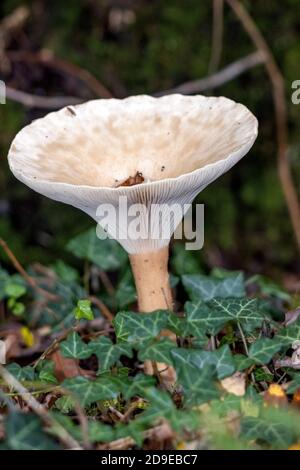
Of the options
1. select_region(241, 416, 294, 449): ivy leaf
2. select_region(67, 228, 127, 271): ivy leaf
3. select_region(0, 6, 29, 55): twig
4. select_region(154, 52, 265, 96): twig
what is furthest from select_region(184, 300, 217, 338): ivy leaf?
select_region(0, 6, 29, 55): twig

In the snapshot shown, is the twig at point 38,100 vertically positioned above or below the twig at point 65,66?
below

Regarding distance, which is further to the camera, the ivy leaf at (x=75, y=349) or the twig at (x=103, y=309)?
the twig at (x=103, y=309)

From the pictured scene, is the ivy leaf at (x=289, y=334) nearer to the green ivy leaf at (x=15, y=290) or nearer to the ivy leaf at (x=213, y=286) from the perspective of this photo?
the ivy leaf at (x=213, y=286)

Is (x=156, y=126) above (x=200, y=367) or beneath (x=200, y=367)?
above

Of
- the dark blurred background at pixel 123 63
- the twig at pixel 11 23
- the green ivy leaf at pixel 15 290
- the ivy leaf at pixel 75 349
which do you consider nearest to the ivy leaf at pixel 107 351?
the ivy leaf at pixel 75 349

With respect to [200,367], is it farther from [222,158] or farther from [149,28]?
[149,28]

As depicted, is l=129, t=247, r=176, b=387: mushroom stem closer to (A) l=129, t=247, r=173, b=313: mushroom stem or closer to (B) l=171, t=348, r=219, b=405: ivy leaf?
(A) l=129, t=247, r=173, b=313: mushroom stem

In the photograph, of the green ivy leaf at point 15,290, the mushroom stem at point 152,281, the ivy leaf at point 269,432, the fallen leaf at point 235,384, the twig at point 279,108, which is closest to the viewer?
the ivy leaf at point 269,432

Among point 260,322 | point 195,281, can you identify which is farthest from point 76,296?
point 260,322
